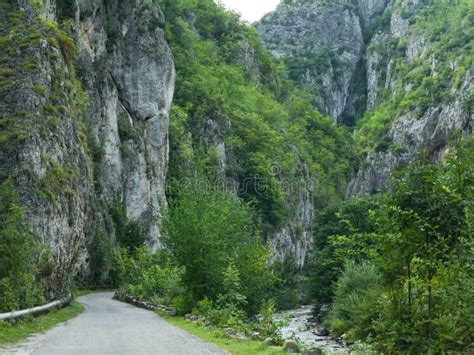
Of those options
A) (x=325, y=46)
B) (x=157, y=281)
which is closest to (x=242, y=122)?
Result: (x=157, y=281)

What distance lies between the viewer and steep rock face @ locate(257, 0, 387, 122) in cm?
16000

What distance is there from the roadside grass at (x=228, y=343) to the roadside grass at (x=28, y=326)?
4.55 m

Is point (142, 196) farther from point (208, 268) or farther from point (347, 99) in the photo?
point (347, 99)

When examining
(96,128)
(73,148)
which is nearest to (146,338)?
(73,148)

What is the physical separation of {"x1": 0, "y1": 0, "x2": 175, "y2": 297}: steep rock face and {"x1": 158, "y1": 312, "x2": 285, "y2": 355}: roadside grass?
40.9 ft

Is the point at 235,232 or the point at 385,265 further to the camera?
the point at 235,232

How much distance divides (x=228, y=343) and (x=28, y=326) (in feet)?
23.5

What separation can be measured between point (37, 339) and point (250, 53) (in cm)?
10797

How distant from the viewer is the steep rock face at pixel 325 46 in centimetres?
16000

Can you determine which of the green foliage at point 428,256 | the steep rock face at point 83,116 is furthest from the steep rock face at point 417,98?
the green foliage at point 428,256

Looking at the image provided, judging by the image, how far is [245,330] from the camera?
1605 cm

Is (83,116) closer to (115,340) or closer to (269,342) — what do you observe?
(115,340)

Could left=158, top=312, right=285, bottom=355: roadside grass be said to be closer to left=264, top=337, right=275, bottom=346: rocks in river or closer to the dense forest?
left=264, top=337, right=275, bottom=346: rocks in river

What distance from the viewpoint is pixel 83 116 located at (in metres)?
47.7
